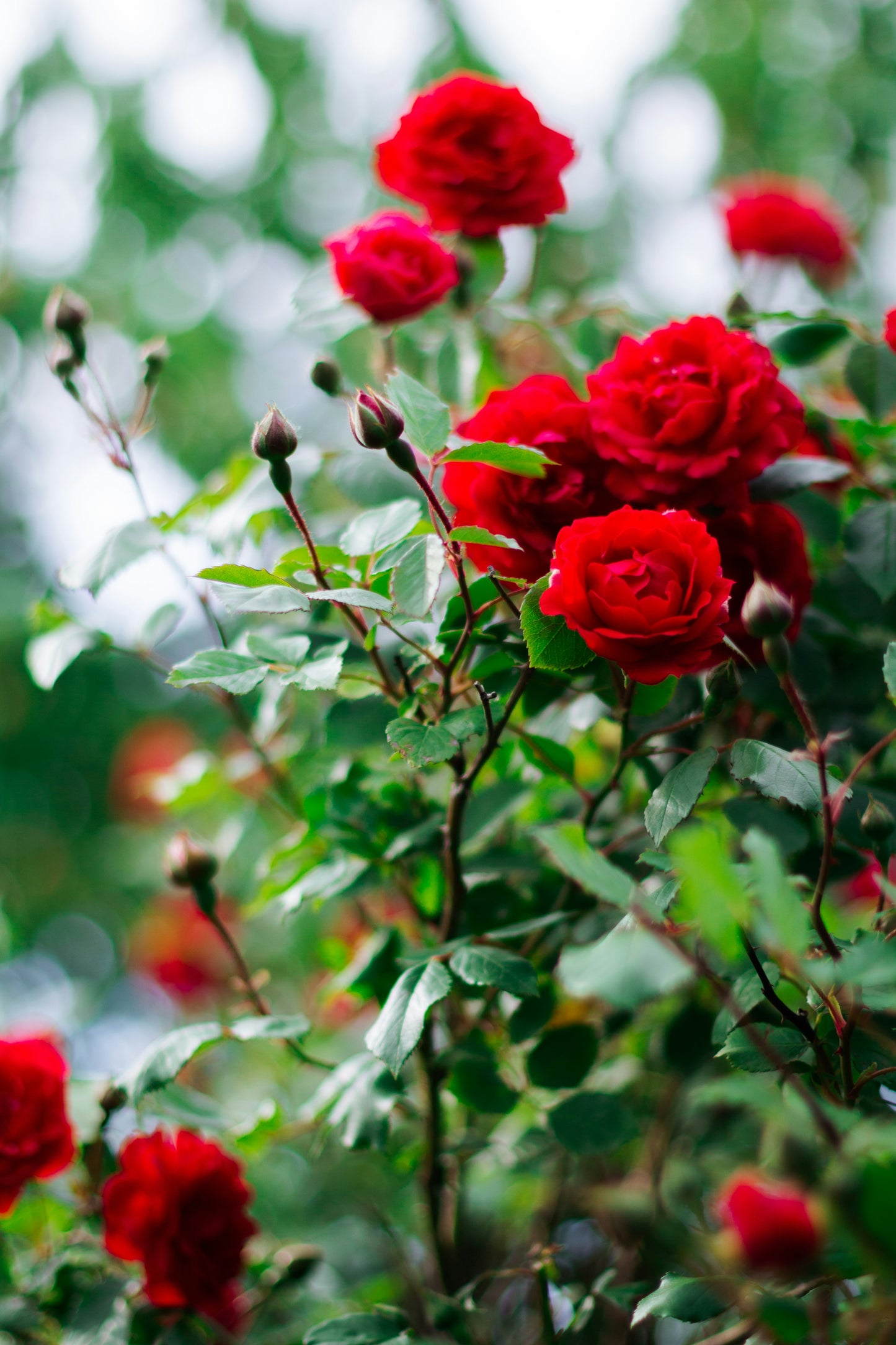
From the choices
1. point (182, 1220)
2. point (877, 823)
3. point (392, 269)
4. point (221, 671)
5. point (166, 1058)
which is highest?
point (392, 269)

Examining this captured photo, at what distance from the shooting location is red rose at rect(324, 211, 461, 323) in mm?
609

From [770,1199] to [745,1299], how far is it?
9 centimetres

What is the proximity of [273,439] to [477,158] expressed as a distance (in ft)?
0.95

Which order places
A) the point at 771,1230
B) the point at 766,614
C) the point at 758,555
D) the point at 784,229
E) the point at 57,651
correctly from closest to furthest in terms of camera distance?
1. the point at 771,1230
2. the point at 766,614
3. the point at 758,555
4. the point at 57,651
5. the point at 784,229

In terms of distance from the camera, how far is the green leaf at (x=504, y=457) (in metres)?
0.44

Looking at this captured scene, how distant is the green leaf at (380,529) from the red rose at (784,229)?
68cm

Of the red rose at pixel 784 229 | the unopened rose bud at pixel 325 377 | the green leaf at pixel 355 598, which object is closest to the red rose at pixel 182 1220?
the green leaf at pixel 355 598

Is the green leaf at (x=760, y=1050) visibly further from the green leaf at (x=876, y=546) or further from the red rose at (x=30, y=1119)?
the red rose at (x=30, y=1119)

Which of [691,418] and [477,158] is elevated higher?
[477,158]

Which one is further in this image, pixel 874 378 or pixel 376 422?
pixel 874 378

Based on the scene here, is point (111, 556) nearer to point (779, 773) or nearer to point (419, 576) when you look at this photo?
point (419, 576)

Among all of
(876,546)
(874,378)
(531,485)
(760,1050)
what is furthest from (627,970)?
(874,378)

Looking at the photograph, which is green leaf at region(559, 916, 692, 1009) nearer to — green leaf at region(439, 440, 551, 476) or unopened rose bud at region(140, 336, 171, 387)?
green leaf at region(439, 440, 551, 476)

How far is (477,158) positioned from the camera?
0.64 meters
